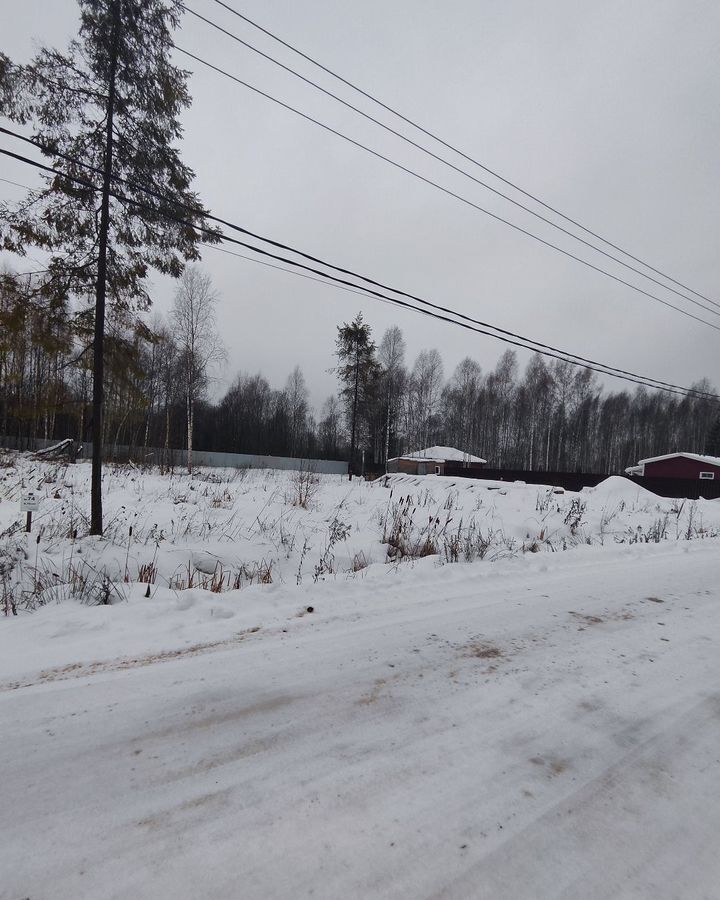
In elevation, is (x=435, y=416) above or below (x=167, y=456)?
above

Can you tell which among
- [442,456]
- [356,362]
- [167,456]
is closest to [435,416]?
[442,456]

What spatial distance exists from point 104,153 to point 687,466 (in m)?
38.9

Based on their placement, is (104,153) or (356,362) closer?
(104,153)

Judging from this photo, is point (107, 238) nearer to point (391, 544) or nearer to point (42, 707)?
point (391, 544)

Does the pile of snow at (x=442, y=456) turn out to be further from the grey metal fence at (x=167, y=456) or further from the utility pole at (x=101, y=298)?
the utility pole at (x=101, y=298)

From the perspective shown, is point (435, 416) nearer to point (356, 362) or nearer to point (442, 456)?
point (442, 456)

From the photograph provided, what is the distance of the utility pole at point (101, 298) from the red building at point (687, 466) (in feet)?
108

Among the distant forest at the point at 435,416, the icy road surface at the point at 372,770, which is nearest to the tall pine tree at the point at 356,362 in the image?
the distant forest at the point at 435,416

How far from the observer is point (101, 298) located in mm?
6695

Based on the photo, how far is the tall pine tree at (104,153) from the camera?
244 inches

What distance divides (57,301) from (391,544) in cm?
623

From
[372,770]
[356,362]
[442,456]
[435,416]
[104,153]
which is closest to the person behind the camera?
[372,770]

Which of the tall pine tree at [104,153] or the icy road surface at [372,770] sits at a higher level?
the tall pine tree at [104,153]

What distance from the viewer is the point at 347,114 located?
7.66 m
